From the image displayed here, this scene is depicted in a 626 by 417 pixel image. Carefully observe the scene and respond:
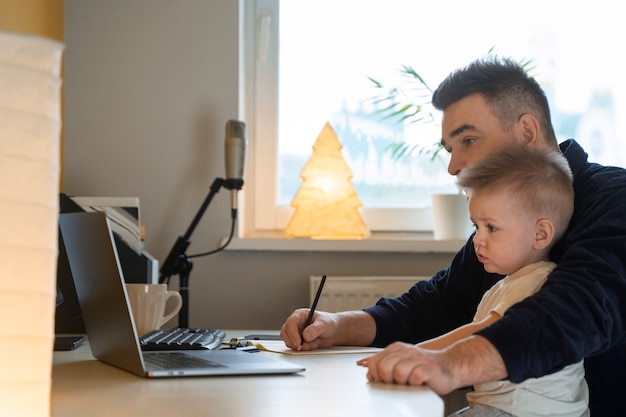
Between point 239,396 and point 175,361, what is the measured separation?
257 mm

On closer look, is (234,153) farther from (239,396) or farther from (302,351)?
(239,396)

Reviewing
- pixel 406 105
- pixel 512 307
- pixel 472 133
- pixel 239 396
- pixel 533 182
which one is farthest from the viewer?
pixel 406 105

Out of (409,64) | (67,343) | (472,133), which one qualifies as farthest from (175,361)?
(409,64)

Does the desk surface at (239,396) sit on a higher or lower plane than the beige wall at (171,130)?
lower

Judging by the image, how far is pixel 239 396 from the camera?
0.88m

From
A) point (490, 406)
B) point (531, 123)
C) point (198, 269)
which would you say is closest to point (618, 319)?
point (490, 406)

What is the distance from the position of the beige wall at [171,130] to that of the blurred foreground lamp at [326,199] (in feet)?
0.27

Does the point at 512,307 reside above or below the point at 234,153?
below

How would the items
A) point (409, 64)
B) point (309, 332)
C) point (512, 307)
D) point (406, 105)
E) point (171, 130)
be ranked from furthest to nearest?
point (409, 64), point (406, 105), point (171, 130), point (309, 332), point (512, 307)

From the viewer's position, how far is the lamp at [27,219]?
0.46 metres

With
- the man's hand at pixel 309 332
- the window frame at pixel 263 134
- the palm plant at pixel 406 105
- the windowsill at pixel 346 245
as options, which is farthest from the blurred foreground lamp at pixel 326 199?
the man's hand at pixel 309 332

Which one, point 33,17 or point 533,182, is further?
point 33,17

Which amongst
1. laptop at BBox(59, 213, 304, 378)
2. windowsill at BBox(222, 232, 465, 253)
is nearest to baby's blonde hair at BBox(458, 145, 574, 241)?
laptop at BBox(59, 213, 304, 378)

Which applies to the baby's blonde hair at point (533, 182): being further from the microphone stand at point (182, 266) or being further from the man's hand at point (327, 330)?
the microphone stand at point (182, 266)
